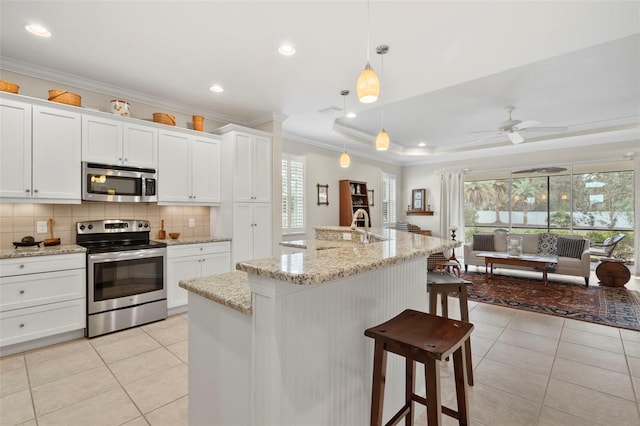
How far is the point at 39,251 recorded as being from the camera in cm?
280

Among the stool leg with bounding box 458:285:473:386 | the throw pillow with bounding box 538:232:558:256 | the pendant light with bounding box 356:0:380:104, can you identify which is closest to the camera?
the pendant light with bounding box 356:0:380:104

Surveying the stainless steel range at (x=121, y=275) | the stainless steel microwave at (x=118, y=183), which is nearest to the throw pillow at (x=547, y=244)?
the stainless steel range at (x=121, y=275)

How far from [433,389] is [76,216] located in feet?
12.8

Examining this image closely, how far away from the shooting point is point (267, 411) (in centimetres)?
118

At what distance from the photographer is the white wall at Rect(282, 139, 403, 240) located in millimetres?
5941

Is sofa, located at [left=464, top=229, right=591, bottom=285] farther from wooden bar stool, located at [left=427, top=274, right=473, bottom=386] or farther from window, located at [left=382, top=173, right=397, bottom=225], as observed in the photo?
wooden bar stool, located at [left=427, top=274, right=473, bottom=386]

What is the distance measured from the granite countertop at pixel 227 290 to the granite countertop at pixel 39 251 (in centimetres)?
207

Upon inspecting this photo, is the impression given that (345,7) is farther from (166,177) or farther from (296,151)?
(296,151)

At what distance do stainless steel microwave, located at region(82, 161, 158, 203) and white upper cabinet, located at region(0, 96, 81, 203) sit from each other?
0.30ft

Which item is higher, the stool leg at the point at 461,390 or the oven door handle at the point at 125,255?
the oven door handle at the point at 125,255

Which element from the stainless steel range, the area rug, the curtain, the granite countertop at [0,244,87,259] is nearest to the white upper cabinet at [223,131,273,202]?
the stainless steel range

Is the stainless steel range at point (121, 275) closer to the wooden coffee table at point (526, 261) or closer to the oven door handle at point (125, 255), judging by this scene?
the oven door handle at point (125, 255)

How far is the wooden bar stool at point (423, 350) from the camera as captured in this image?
1.28 m

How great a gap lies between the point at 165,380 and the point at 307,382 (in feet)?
5.52
